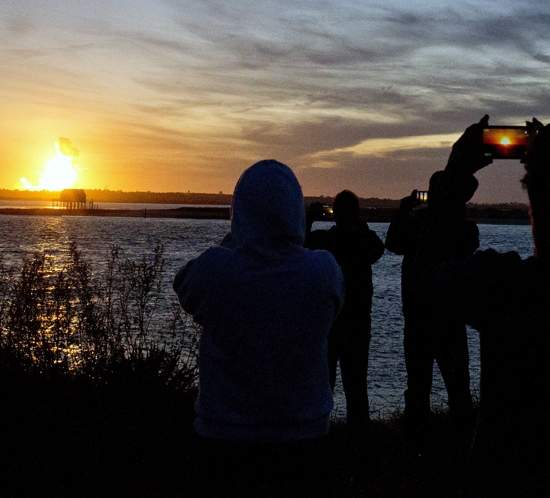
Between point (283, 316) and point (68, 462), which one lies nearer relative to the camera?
point (283, 316)

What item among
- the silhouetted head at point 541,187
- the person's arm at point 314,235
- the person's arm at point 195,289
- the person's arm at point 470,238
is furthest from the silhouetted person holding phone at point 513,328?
the person's arm at point 314,235

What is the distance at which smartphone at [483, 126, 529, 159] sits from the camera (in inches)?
109

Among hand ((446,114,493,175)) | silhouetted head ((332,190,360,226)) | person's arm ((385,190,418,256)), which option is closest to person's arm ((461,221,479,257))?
person's arm ((385,190,418,256))

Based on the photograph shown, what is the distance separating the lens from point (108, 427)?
20.6 feet

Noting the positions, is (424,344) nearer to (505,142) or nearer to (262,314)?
(505,142)

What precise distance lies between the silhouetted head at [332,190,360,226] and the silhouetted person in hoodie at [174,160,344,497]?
160 inches

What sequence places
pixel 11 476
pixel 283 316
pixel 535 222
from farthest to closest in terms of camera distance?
pixel 11 476 < pixel 283 316 < pixel 535 222

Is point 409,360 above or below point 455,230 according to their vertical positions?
below

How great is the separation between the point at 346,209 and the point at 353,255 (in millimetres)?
432

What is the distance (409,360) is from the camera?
259 inches

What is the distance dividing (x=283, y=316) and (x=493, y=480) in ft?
2.92

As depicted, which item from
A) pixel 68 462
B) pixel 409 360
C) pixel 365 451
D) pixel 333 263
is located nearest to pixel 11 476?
pixel 68 462

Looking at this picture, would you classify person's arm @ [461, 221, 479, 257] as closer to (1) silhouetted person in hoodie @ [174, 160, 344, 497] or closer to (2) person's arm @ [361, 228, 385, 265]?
(2) person's arm @ [361, 228, 385, 265]

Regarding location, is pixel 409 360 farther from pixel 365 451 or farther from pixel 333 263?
pixel 333 263
